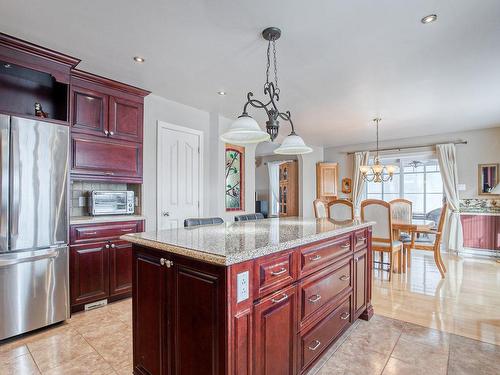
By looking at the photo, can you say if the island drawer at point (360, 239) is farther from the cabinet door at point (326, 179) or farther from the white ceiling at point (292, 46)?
the cabinet door at point (326, 179)

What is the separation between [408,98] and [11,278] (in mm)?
4802

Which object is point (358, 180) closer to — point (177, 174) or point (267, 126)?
point (177, 174)

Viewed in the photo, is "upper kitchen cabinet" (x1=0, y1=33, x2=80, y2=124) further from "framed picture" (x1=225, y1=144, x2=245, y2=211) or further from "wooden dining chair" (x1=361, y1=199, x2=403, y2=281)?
"wooden dining chair" (x1=361, y1=199, x2=403, y2=281)

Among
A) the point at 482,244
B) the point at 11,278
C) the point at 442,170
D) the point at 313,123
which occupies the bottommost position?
the point at 482,244

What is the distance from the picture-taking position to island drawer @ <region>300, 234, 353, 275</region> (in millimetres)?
1648

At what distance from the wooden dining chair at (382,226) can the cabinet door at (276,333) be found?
9.17ft

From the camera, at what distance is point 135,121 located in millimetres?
3389

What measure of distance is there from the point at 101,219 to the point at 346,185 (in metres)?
6.14

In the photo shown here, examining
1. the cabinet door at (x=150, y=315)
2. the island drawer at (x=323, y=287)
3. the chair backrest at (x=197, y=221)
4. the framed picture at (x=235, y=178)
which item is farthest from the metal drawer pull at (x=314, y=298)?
the framed picture at (x=235, y=178)

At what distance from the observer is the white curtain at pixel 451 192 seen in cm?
571

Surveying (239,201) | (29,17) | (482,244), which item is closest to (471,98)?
(482,244)

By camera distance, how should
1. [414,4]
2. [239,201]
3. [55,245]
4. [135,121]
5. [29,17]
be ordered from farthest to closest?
[239,201] → [135,121] → [55,245] → [29,17] → [414,4]

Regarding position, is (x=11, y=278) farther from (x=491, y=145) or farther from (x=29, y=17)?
(x=491, y=145)

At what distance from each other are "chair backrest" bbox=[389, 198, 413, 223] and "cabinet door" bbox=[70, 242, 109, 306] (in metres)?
4.48
